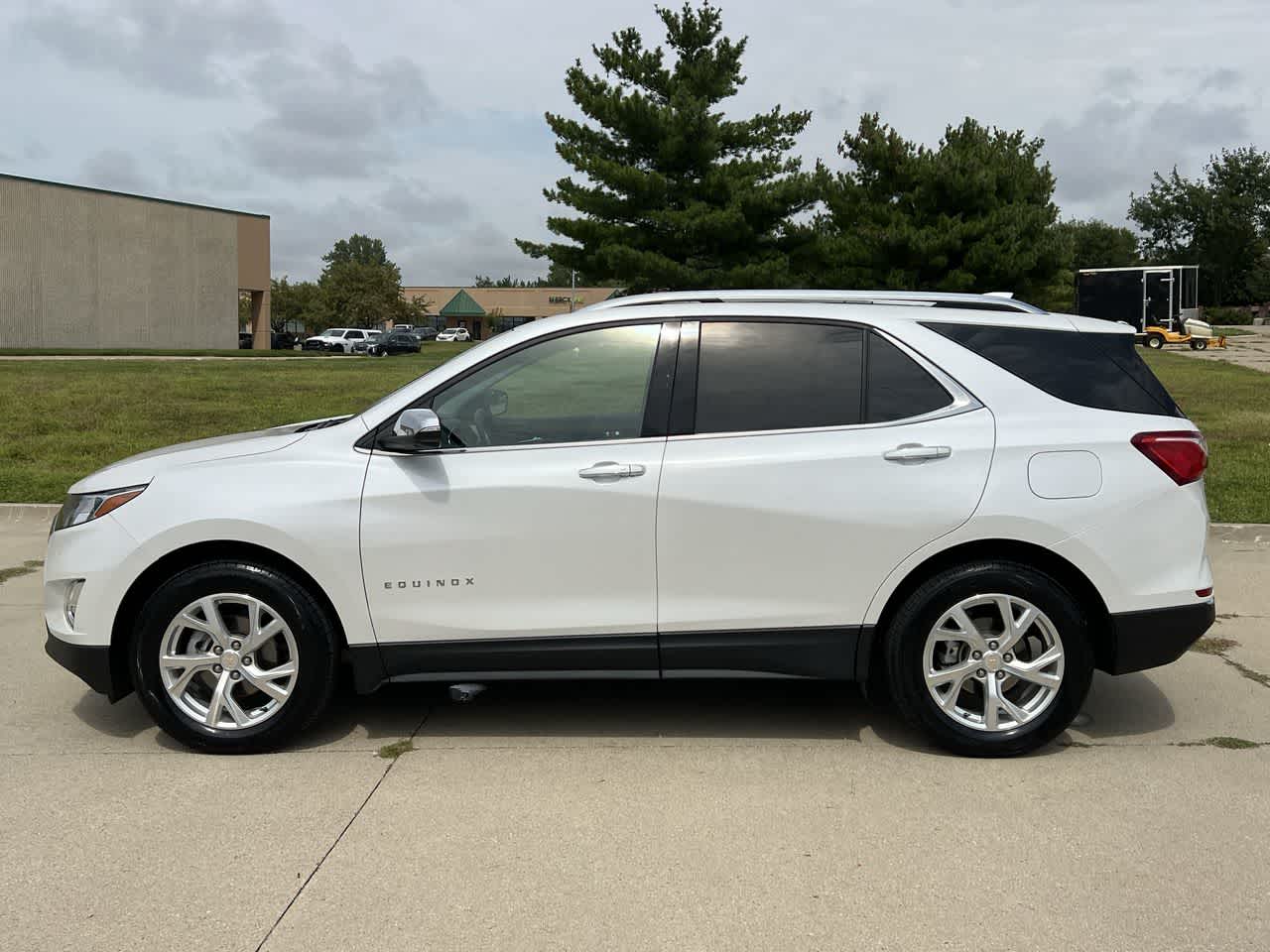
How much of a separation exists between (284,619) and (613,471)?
139cm

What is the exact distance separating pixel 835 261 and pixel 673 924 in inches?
1314

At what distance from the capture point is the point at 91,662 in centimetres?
480

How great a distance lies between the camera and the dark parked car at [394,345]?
63.7 metres

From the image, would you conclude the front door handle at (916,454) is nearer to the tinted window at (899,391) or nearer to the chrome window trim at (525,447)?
the tinted window at (899,391)

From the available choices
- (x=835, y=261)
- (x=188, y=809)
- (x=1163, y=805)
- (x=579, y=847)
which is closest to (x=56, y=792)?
(x=188, y=809)

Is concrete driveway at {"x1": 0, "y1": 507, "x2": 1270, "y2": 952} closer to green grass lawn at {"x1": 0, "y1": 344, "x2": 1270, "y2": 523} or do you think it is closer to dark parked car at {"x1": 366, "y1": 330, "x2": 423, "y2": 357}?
green grass lawn at {"x1": 0, "y1": 344, "x2": 1270, "y2": 523}

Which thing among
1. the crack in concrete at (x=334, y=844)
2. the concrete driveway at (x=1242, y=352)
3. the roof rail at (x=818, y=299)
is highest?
the concrete driveway at (x=1242, y=352)

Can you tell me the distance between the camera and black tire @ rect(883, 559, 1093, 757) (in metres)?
4.65

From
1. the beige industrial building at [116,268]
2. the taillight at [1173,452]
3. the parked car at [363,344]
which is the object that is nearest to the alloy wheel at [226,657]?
the taillight at [1173,452]

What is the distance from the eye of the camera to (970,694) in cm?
479

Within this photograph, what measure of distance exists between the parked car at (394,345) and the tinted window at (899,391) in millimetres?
60070

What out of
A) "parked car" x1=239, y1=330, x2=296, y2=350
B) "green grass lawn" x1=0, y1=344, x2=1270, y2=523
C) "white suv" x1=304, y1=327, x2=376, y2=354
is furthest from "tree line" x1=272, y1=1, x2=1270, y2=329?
"parked car" x1=239, y1=330, x2=296, y2=350

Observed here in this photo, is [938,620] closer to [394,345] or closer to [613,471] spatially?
[613,471]

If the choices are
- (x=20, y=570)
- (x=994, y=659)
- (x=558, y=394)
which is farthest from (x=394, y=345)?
(x=994, y=659)
